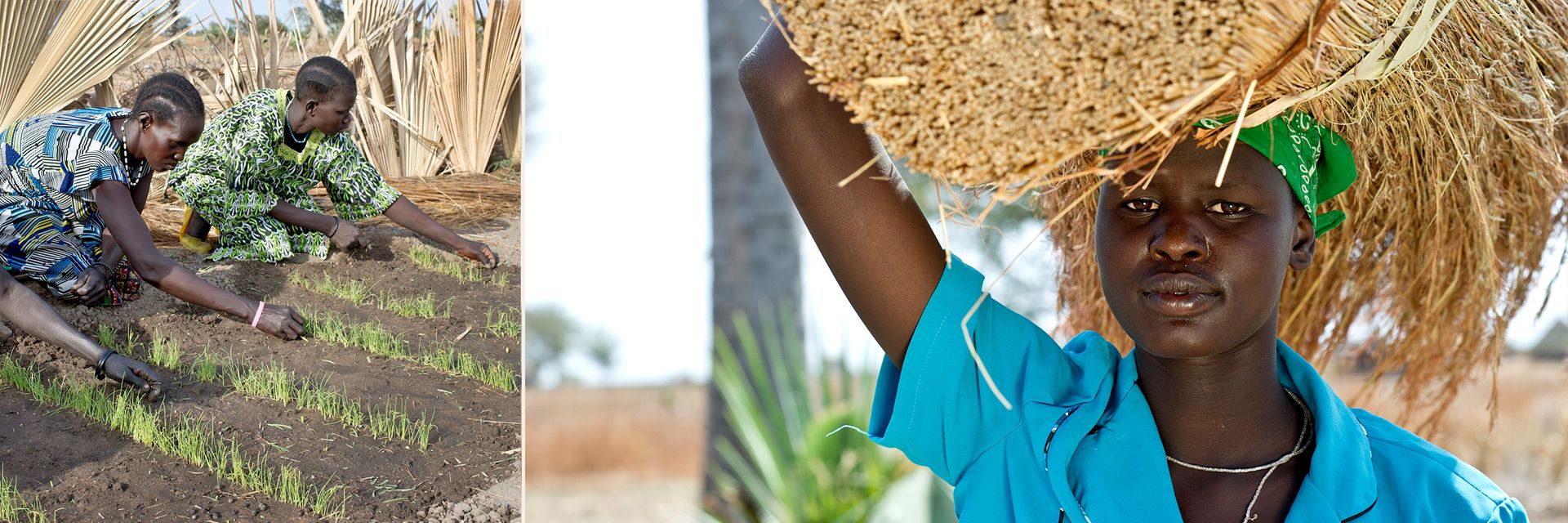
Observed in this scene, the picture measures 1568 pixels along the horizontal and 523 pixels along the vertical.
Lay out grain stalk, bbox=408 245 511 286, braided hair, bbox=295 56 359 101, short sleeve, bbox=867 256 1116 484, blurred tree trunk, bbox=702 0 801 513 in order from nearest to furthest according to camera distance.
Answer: short sleeve, bbox=867 256 1116 484, braided hair, bbox=295 56 359 101, grain stalk, bbox=408 245 511 286, blurred tree trunk, bbox=702 0 801 513

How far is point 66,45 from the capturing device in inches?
59.5

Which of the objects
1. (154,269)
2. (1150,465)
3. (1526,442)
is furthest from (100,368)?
(1526,442)

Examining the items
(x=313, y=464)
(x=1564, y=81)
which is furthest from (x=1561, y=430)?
(x=313, y=464)

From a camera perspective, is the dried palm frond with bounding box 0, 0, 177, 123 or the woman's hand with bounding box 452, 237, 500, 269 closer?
the dried palm frond with bounding box 0, 0, 177, 123

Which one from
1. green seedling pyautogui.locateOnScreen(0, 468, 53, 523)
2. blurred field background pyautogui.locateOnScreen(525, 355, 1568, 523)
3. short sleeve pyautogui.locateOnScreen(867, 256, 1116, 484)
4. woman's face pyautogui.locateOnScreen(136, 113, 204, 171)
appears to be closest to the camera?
short sleeve pyautogui.locateOnScreen(867, 256, 1116, 484)

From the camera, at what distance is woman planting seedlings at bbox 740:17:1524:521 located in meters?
1.22

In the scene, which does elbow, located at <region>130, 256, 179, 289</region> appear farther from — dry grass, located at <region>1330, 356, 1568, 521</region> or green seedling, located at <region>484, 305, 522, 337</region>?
dry grass, located at <region>1330, 356, 1568, 521</region>

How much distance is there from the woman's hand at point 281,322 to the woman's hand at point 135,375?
0.49 ft

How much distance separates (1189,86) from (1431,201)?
1062 mm

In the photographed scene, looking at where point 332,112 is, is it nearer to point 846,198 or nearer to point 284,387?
point 284,387

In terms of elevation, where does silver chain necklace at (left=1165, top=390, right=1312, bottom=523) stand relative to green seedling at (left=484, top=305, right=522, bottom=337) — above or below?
below

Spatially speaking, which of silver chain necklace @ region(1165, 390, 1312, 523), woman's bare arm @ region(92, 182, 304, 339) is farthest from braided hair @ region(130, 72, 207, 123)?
silver chain necklace @ region(1165, 390, 1312, 523)

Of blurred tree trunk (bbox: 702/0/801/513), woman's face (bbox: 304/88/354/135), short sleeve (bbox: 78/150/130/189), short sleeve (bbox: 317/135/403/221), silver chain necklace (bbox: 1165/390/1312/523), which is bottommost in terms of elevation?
blurred tree trunk (bbox: 702/0/801/513)

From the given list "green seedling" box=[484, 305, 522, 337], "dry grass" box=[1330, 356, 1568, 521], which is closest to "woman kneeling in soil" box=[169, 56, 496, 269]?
"green seedling" box=[484, 305, 522, 337]
